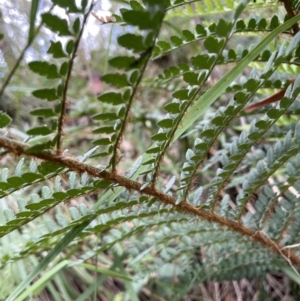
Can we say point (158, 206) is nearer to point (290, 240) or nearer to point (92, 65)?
point (290, 240)

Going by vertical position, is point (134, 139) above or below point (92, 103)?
below

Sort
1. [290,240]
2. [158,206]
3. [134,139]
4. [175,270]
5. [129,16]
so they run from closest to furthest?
[129,16], [158,206], [290,240], [175,270], [134,139]

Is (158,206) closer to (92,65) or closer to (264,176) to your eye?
(264,176)

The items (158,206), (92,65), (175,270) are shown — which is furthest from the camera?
(92,65)

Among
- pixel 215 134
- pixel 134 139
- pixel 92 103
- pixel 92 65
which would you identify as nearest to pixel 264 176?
pixel 215 134

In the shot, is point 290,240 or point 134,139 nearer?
point 290,240

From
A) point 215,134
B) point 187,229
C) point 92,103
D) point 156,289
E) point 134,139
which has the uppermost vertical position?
point 92,103

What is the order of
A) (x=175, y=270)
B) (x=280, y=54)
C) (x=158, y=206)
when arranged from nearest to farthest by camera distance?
(x=280, y=54), (x=158, y=206), (x=175, y=270)

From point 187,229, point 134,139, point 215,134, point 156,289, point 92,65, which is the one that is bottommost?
point 156,289

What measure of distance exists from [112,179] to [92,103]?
121 centimetres

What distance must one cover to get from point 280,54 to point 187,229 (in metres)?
0.40

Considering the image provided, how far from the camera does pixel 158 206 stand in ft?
1.92

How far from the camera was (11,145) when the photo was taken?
37cm

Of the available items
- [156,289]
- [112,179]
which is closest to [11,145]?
[112,179]
